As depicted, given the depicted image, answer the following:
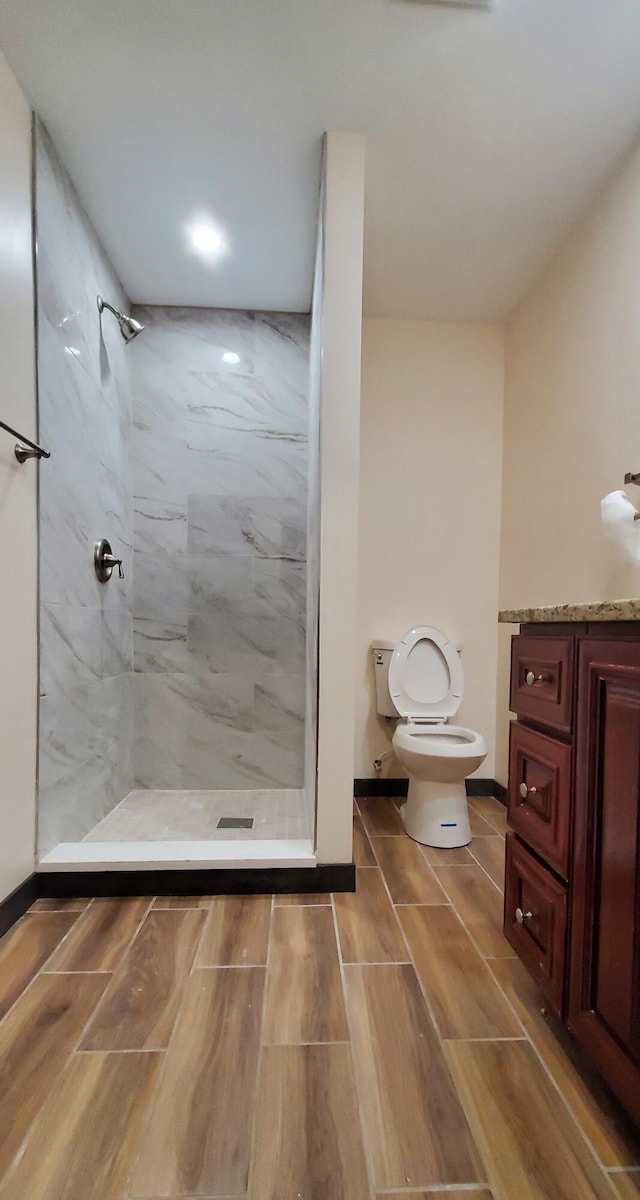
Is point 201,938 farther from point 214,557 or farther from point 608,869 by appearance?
point 214,557

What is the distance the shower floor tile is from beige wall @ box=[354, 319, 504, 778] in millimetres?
448

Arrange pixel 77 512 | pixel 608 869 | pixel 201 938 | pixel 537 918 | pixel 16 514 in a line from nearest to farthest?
pixel 608 869 → pixel 537 918 → pixel 201 938 → pixel 16 514 → pixel 77 512

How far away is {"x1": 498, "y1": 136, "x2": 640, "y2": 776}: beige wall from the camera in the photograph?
5.24 ft

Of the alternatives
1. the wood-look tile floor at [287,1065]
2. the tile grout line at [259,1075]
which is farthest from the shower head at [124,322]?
the tile grout line at [259,1075]

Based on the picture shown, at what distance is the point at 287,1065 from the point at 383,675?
5.06 ft

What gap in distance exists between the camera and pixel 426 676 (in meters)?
2.27

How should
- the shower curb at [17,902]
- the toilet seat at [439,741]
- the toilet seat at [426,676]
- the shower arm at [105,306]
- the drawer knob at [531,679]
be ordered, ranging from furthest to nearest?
the toilet seat at [426,676] → the shower arm at [105,306] → the toilet seat at [439,741] → the shower curb at [17,902] → the drawer knob at [531,679]

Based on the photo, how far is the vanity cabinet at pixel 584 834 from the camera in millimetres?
762

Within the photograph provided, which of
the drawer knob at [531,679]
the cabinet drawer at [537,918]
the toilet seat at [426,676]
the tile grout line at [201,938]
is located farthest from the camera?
the toilet seat at [426,676]

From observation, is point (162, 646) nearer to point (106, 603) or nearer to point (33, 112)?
point (106, 603)

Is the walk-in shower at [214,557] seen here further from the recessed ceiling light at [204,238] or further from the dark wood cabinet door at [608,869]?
the dark wood cabinet door at [608,869]

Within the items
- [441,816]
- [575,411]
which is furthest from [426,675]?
[575,411]

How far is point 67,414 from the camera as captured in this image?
1.72 meters

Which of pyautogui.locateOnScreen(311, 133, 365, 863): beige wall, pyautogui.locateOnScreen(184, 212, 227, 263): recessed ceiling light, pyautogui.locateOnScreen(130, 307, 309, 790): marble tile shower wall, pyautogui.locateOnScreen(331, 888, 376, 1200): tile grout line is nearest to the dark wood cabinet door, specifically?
pyautogui.locateOnScreen(331, 888, 376, 1200): tile grout line
